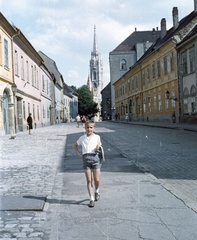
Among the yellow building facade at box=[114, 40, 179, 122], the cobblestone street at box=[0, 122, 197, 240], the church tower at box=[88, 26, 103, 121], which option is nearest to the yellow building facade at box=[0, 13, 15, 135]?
the cobblestone street at box=[0, 122, 197, 240]

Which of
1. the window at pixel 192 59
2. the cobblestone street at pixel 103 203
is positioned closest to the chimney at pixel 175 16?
the window at pixel 192 59

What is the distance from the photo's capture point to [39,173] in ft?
29.2

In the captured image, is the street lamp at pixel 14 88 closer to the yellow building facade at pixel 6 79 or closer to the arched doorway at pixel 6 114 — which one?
the yellow building facade at pixel 6 79

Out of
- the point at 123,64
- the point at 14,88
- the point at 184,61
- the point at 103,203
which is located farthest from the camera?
the point at 123,64

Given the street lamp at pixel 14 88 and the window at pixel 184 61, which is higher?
the window at pixel 184 61

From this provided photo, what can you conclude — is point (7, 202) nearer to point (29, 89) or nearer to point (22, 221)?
point (22, 221)

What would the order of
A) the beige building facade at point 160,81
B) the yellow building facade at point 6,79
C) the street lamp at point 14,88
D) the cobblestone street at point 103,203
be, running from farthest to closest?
the beige building facade at point 160,81 < the street lamp at point 14,88 < the yellow building facade at point 6,79 < the cobblestone street at point 103,203

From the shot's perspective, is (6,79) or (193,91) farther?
(193,91)

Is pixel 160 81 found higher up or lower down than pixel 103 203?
higher up

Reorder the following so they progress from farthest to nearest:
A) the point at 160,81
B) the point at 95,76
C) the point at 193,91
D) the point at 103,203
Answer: the point at 95,76
the point at 160,81
the point at 193,91
the point at 103,203

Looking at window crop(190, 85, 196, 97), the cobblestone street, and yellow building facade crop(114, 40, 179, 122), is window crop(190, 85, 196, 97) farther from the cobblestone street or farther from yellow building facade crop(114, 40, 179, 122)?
the cobblestone street

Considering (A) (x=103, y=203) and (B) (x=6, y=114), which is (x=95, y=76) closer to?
(B) (x=6, y=114)

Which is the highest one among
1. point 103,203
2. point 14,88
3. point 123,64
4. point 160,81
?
point 123,64

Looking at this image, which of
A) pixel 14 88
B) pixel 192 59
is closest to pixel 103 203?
pixel 14 88
